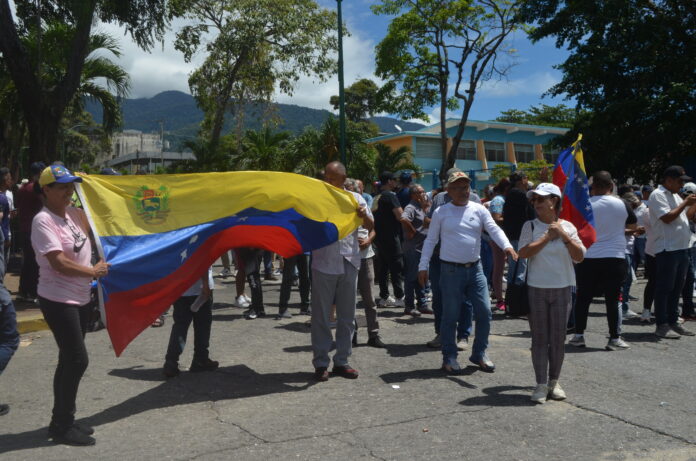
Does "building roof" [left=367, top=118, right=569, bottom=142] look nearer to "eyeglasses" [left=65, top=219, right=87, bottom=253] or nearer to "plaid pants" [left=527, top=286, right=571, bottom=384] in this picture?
"plaid pants" [left=527, top=286, right=571, bottom=384]

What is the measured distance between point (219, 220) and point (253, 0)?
26.6 metres

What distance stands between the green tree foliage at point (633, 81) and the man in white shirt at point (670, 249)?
15.4m

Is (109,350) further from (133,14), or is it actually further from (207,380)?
(133,14)

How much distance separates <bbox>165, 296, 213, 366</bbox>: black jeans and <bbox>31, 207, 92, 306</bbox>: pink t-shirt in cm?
163

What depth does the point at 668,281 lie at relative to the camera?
8.20m

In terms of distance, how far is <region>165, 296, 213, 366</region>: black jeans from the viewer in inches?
251

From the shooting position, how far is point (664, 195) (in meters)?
8.33

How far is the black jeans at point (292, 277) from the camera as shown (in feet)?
30.7

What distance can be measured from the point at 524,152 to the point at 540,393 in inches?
1924

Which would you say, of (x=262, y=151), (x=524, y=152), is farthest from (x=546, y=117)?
(x=262, y=151)

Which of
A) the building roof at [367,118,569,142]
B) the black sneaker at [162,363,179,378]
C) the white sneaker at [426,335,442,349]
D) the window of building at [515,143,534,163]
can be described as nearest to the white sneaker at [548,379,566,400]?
the white sneaker at [426,335,442,349]

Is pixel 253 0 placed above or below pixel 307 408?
above

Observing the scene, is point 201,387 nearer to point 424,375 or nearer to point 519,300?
point 424,375

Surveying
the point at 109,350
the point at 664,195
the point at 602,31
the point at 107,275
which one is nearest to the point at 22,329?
the point at 109,350
